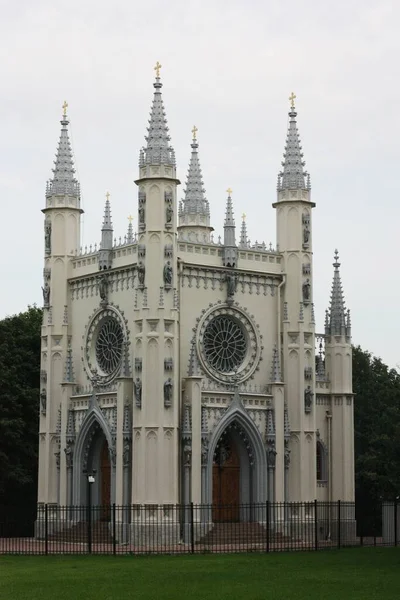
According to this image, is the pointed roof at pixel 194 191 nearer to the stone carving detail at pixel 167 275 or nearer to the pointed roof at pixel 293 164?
the pointed roof at pixel 293 164

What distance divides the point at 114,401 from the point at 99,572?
19722mm

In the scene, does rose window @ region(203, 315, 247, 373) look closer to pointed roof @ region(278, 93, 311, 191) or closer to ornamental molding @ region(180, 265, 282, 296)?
ornamental molding @ region(180, 265, 282, 296)

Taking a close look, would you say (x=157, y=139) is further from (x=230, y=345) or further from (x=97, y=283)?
(x=230, y=345)

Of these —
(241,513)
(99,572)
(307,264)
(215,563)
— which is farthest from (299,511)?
(99,572)

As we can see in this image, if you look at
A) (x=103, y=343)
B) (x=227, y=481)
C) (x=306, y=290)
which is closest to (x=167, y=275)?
(x=103, y=343)

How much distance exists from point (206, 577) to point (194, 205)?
3276 centimetres

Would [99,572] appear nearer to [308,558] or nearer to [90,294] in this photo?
[308,558]

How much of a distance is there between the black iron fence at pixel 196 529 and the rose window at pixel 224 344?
21.7 ft

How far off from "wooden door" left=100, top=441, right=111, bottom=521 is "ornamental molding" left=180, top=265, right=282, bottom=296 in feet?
29.5

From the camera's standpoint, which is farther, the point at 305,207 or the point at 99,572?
the point at 305,207

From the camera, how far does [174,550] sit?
168ft

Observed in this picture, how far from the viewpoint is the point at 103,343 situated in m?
62.0

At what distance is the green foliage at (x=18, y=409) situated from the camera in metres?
65.8

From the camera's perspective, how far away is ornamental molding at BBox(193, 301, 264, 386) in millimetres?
59500
